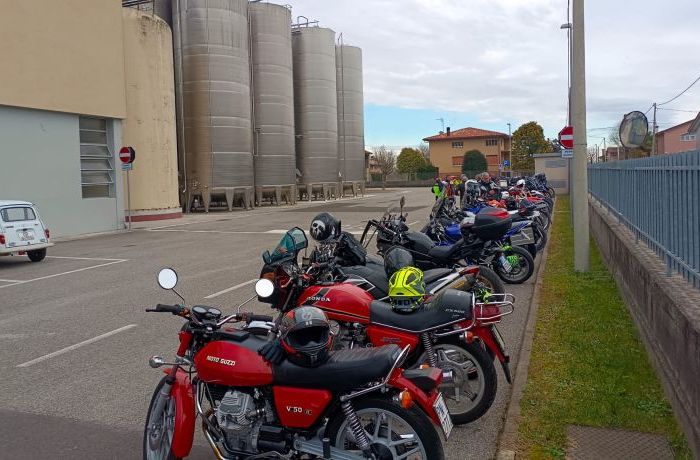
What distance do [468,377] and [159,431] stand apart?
210 centimetres

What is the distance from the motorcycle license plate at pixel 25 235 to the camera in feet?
47.2

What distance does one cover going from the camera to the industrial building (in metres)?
20.3

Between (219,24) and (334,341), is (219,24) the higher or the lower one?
the higher one

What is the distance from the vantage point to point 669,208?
6.07 meters

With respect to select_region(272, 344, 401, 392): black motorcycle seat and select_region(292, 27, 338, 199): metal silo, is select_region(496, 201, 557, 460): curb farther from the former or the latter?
select_region(292, 27, 338, 199): metal silo

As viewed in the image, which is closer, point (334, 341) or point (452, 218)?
point (334, 341)

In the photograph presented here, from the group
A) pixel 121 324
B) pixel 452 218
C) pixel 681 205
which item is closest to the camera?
pixel 681 205

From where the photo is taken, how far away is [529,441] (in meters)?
4.24

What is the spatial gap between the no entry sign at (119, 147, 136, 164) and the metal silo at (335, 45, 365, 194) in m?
28.0

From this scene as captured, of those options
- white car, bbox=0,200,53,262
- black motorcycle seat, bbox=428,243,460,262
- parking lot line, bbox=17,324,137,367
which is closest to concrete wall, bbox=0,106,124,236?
white car, bbox=0,200,53,262

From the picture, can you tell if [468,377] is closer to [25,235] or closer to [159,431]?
[159,431]

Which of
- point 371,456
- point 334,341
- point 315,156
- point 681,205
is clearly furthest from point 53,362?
point 315,156

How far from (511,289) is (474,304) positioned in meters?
5.48

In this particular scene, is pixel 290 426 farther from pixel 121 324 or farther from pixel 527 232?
pixel 527 232
